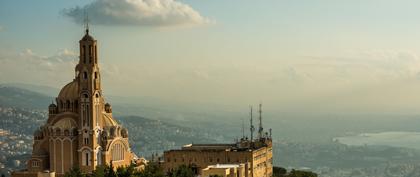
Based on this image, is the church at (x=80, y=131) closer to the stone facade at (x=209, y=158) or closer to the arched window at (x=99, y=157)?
the arched window at (x=99, y=157)

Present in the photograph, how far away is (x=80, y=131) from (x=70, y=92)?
3973mm

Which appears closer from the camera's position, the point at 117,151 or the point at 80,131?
the point at 80,131

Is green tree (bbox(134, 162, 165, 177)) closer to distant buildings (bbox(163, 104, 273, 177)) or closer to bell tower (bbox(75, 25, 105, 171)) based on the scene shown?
distant buildings (bbox(163, 104, 273, 177))

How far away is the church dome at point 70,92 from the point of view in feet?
213

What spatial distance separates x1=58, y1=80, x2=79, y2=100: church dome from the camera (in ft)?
213

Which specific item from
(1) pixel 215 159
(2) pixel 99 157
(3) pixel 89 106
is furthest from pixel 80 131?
(1) pixel 215 159

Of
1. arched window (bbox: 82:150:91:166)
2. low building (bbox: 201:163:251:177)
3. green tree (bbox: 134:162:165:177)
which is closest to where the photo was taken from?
green tree (bbox: 134:162:165:177)

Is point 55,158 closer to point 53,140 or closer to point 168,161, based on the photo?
point 53,140

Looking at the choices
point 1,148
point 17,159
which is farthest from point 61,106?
point 1,148

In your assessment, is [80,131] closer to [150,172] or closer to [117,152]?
[117,152]

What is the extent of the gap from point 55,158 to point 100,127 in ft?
16.1

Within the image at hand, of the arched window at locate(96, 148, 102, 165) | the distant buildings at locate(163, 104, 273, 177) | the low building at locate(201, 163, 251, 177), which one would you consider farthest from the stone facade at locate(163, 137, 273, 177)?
the arched window at locate(96, 148, 102, 165)

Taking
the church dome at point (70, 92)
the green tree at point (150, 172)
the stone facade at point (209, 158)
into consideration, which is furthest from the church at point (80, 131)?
the green tree at point (150, 172)

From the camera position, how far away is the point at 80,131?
63.9 metres
